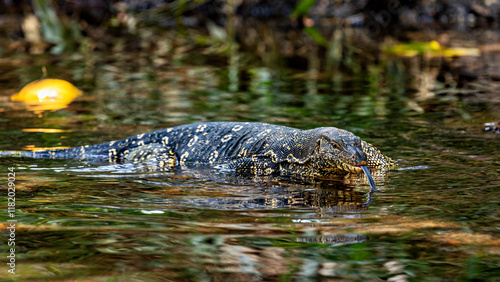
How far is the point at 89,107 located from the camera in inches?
433

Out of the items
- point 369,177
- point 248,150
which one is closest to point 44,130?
point 248,150

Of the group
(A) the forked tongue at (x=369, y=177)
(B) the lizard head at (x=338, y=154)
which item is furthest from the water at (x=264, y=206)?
(B) the lizard head at (x=338, y=154)

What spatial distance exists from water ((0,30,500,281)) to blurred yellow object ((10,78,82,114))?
346 mm

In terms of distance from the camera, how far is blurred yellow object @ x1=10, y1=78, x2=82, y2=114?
11.3m

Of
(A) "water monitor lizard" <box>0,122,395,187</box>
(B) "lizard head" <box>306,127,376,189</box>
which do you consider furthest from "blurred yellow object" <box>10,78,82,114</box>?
(B) "lizard head" <box>306,127,376,189</box>

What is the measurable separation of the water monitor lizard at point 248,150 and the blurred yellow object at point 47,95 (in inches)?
129

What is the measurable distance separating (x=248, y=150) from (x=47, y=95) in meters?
5.36

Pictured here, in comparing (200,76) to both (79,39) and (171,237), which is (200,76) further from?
(171,237)

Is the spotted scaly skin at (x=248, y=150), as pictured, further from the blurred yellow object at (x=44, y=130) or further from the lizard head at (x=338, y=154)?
the blurred yellow object at (x=44, y=130)

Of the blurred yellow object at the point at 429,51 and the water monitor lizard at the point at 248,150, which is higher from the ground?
the blurred yellow object at the point at 429,51

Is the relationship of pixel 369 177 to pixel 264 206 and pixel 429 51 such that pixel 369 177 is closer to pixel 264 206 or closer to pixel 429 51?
pixel 264 206

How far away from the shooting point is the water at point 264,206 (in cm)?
446

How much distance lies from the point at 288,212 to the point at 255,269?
1.27 meters

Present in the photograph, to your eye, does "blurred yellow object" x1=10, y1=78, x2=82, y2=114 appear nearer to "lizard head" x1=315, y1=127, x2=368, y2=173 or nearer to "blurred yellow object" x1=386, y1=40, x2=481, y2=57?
"lizard head" x1=315, y1=127, x2=368, y2=173
